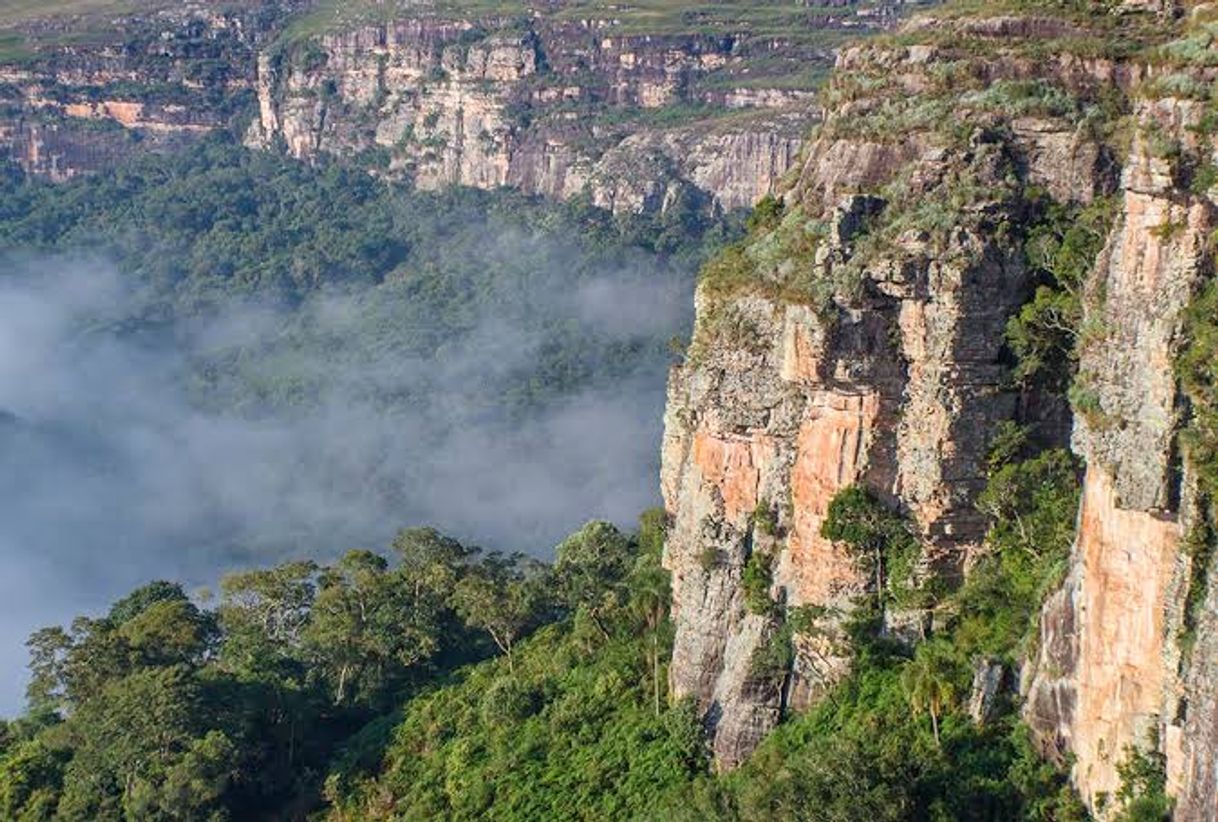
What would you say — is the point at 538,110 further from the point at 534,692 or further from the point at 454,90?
the point at 534,692

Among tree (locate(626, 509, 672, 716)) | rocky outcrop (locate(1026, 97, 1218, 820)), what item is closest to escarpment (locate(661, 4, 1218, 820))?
rocky outcrop (locate(1026, 97, 1218, 820))

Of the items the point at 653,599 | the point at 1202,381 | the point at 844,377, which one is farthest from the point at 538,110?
the point at 1202,381

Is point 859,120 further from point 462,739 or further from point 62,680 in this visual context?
point 62,680

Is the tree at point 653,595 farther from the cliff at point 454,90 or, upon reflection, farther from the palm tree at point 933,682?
the cliff at point 454,90

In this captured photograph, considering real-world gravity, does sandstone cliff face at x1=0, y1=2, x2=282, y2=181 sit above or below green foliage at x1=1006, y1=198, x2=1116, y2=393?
below

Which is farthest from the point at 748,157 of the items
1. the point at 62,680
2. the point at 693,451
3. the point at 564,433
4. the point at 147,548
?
the point at 693,451

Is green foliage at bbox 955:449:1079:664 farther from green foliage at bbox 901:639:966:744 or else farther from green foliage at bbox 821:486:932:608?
green foliage at bbox 821:486:932:608
